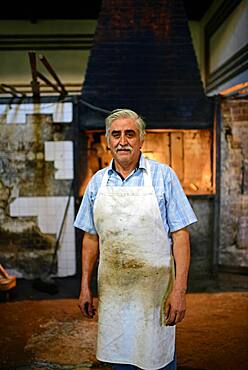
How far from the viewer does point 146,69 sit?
16.6ft

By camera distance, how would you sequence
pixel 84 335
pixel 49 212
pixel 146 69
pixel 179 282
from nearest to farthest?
pixel 179 282 → pixel 84 335 → pixel 146 69 → pixel 49 212

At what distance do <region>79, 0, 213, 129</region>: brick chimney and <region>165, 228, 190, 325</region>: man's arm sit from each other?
131 inches

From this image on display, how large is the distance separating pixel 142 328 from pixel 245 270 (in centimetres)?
361

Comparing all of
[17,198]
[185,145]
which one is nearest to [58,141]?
[17,198]

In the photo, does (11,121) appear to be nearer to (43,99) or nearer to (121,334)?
(43,99)

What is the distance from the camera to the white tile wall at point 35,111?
5066 millimetres

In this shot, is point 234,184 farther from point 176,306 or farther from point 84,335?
point 176,306

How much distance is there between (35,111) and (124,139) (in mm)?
3445

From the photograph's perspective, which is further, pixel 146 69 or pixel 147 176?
pixel 146 69

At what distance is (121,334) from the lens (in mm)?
2008

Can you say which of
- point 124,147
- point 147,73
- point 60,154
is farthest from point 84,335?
point 147,73

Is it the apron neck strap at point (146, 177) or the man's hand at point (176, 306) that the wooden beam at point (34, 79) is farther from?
the man's hand at point (176, 306)

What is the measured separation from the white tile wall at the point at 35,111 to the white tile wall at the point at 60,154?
1.06 ft

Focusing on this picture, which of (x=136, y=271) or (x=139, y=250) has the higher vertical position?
(x=139, y=250)
